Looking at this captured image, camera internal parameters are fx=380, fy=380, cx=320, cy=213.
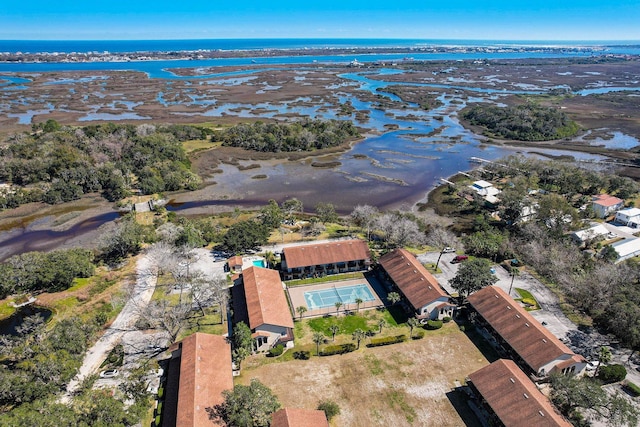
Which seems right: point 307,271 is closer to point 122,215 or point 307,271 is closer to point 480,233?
point 480,233

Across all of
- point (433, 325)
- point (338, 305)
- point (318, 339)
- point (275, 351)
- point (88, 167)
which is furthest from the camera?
point (88, 167)

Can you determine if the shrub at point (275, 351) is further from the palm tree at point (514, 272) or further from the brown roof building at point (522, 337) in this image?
the palm tree at point (514, 272)

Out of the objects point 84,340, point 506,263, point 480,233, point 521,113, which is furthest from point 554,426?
point 521,113

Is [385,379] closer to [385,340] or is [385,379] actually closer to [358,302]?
[385,340]

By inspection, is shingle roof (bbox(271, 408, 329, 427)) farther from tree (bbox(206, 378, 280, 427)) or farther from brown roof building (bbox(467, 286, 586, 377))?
brown roof building (bbox(467, 286, 586, 377))

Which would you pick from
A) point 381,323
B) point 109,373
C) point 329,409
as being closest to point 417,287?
point 381,323

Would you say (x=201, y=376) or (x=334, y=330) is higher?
(x=201, y=376)
